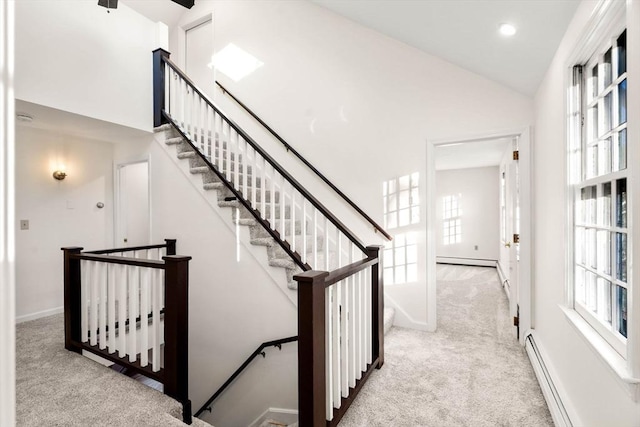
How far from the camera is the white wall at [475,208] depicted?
24.8 feet

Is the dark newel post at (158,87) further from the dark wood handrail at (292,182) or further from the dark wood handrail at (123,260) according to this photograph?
the dark wood handrail at (123,260)

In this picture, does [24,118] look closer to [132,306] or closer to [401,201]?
[132,306]

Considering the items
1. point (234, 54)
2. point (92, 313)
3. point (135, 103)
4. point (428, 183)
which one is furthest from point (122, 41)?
point (428, 183)

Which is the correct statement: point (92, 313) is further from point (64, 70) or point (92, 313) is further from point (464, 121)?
point (464, 121)

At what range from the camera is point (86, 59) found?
3.42 meters

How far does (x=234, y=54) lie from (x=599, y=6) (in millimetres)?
4741

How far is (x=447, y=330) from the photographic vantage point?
344 centimetres

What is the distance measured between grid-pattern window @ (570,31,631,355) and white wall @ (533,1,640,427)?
104 millimetres

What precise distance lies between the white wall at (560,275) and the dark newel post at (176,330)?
7.66 ft

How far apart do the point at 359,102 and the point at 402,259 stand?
189cm

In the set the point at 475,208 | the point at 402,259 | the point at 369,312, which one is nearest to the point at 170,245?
the point at 369,312

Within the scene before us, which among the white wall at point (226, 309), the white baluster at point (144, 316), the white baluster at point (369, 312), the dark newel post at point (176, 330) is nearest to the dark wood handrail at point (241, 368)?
the white wall at point (226, 309)

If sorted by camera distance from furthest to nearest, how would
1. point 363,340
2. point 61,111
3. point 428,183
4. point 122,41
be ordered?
point 122,41 → point 428,183 → point 61,111 → point 363,340

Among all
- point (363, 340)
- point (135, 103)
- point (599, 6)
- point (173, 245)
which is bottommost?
point (363, 340)
